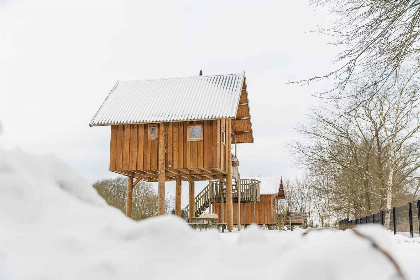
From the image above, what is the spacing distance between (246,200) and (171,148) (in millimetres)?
10988

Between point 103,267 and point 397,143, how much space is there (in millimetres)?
26493

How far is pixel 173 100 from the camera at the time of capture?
66.5 feet

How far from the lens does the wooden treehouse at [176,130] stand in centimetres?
1867

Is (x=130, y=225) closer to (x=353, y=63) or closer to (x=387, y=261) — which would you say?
(x=387, y=261)

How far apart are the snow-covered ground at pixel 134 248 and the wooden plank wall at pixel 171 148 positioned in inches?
682

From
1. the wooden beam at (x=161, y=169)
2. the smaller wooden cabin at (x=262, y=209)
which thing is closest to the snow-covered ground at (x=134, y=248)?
the wooden beam at (x=161, y=169)

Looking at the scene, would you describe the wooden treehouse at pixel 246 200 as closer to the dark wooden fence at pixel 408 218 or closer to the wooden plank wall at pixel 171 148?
the wooden plank wall at pixel 171 148

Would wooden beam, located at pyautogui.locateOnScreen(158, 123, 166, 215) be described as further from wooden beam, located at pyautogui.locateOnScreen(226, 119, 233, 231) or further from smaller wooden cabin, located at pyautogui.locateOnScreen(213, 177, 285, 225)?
smaller wooden cabin, located at pyautogui.locateOnScreen(213, 177, 285, 225)

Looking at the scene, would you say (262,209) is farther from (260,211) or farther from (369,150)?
(369,150)

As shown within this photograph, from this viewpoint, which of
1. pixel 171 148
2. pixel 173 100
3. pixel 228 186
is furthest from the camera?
pixel 173 100

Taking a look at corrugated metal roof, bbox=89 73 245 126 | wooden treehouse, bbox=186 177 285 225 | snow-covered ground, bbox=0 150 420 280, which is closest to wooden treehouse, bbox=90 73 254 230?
corrugated metal roof, bbox=89 73 245 126

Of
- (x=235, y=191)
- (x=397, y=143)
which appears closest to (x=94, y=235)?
(x=397, y=143)

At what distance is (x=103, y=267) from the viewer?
74 cm

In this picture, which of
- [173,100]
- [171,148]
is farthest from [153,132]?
[173,100]
